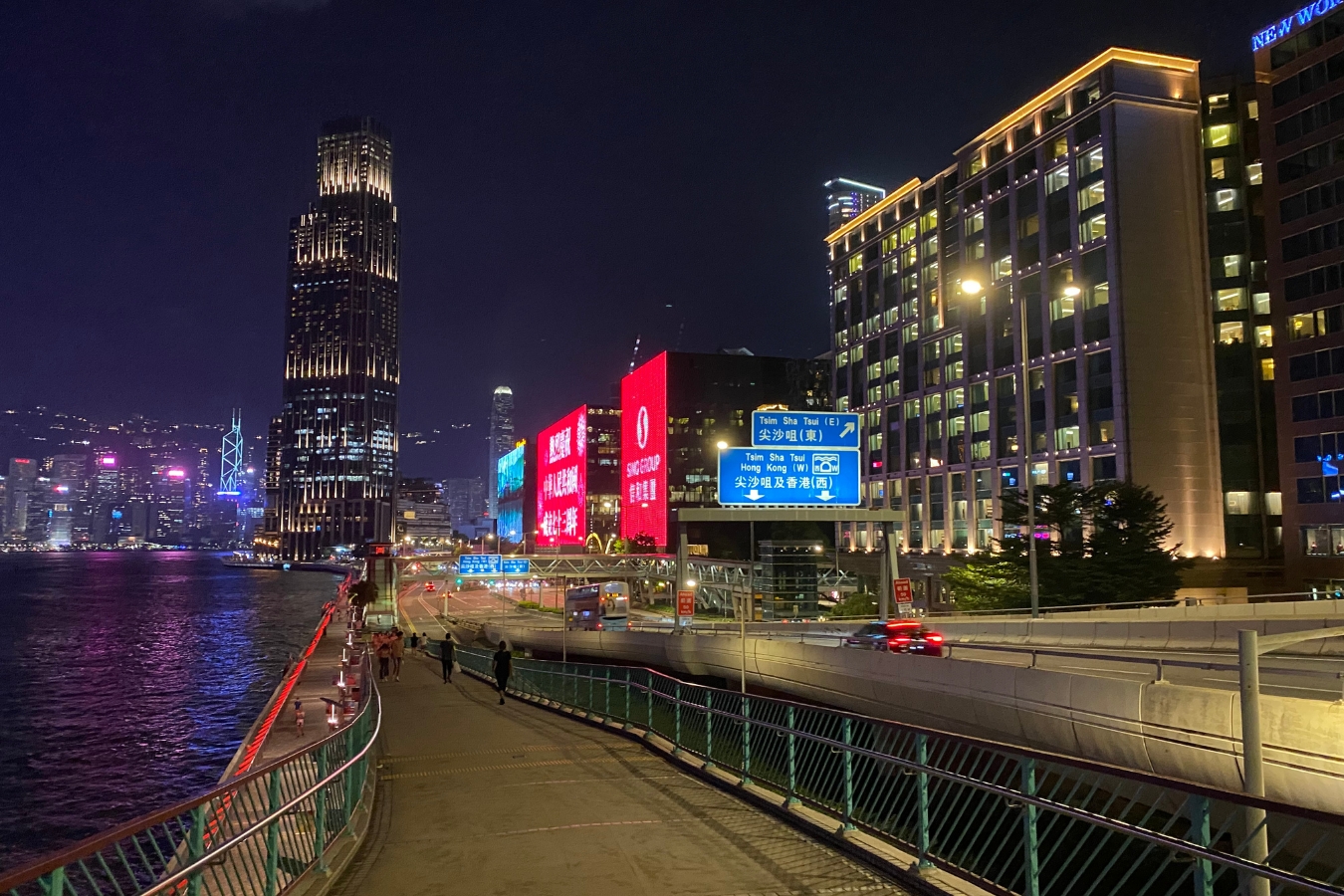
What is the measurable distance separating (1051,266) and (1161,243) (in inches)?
304

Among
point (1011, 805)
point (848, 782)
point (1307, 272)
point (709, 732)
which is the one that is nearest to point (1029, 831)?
point (1011, 805)

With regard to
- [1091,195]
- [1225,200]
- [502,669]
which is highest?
[1091,195]

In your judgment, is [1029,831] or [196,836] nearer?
[196,836]

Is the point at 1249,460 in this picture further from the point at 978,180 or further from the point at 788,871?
the point at 788,871

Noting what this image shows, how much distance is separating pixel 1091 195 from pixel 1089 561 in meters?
35.9

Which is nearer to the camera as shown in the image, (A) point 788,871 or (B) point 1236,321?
(A) point 788,871

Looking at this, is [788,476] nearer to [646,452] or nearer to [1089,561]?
[1089,561]

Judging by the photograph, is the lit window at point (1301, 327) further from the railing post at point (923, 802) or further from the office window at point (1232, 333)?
the railing post at point (923, 802)

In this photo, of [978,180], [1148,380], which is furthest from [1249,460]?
[978,180]

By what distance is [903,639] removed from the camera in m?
28.7

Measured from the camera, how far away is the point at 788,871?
8531mm

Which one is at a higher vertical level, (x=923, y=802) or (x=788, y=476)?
(x=788, y=476)

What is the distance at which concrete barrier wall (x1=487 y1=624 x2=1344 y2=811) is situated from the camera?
1169cm

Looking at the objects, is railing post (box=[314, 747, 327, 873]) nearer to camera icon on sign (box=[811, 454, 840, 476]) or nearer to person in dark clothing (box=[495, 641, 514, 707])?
person in dark clothing (box=[495, 641, 514, 707])
